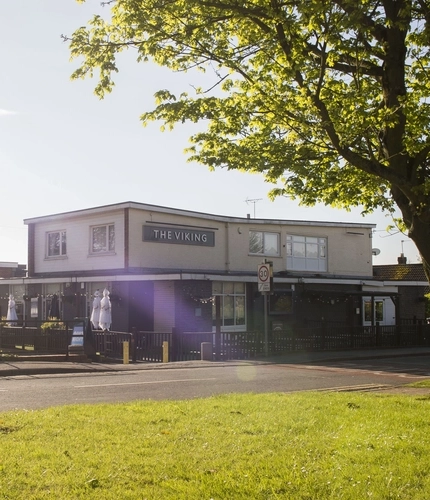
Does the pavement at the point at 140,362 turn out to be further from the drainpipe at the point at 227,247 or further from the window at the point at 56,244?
the window at the point at 56,244

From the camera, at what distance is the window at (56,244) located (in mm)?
34688

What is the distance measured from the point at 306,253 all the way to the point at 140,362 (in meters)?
Answer: 17.9

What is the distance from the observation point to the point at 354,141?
1148cm

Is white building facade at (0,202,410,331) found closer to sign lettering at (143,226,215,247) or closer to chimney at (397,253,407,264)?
sign lettering at (143,226,215,247)

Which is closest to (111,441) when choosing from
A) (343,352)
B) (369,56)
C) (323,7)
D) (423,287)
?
(323,7)

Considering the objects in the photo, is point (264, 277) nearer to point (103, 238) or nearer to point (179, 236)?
point (179, 236)

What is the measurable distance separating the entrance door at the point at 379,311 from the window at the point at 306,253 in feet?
10.8

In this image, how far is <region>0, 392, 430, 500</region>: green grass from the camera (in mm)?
5164

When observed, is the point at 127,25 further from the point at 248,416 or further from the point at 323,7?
the point at 248,416

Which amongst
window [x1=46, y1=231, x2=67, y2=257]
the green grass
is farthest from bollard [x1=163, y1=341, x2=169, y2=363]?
window [x1=46, y1=231, x2=67, y2=257]

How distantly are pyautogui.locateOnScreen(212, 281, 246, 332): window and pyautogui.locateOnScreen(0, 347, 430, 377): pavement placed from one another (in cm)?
757

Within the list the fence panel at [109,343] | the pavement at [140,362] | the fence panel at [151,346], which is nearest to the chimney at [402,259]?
the pavement at [140,362]

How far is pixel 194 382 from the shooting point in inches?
594

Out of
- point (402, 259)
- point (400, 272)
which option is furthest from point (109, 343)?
point (402, 259)
